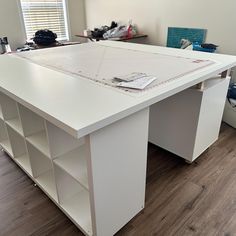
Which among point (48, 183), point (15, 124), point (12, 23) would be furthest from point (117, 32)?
point (48, 183)

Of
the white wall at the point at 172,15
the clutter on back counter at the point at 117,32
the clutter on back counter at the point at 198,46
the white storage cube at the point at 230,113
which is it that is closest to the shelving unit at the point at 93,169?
the white storage cube at the point at 230,113

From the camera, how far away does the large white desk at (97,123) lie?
3.18ft

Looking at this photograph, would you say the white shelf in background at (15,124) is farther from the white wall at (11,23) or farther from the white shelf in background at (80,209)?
the white wall at (11,23)

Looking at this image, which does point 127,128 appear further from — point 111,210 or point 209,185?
point 209,185

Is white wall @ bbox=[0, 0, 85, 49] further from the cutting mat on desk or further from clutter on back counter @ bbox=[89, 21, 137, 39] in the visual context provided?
the cutting mat on desk

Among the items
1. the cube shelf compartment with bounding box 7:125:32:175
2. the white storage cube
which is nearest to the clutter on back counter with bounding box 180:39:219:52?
the white storage cube

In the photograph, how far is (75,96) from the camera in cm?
106

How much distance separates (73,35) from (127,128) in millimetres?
3633

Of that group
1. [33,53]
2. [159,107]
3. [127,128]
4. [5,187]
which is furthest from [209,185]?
[33,53]

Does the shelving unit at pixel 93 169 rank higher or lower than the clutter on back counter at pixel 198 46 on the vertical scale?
lower

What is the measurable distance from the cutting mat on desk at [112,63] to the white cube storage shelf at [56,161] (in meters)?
0.37

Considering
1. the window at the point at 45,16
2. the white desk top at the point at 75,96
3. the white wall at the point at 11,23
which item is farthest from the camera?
the window at the point at 45,16

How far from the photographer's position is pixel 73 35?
13.9ft

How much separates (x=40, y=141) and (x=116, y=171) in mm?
589
